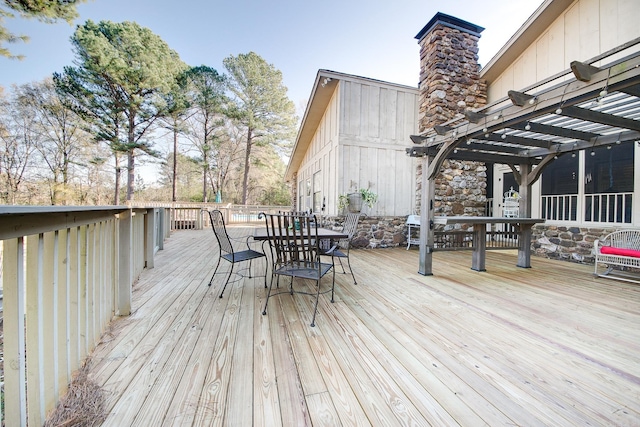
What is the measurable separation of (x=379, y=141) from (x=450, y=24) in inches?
135

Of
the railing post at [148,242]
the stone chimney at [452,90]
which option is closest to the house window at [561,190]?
the stone chimney at [452,90]

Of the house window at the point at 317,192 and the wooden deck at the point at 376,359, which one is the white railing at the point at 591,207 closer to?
the wooden deck at the point at 376,359

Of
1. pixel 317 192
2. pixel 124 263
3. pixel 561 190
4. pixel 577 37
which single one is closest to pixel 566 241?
→ pixel 561 190

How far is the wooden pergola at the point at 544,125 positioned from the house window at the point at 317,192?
4.24 metres

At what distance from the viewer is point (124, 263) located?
221cm

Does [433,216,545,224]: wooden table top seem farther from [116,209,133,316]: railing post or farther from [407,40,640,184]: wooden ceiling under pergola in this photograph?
[116,209,133,316]: railing post

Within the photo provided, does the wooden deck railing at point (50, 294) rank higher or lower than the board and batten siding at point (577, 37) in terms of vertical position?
lower

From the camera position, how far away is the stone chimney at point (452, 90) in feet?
20.9

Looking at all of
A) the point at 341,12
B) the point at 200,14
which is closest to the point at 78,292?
the point at 341,12

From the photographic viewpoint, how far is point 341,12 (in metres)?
8.62

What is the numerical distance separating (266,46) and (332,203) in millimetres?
11699

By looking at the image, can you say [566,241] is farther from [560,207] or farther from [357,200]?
[357,200]

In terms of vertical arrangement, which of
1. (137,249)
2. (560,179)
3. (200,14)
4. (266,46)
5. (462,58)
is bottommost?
(137,249)

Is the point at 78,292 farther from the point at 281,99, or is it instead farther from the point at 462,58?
the point at 281,99
